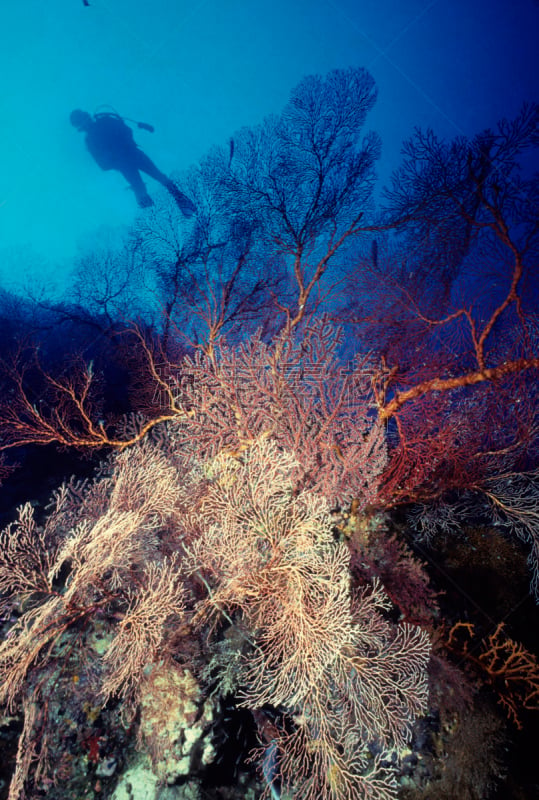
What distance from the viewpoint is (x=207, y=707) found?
278cm

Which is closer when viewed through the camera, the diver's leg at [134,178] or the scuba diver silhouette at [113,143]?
the scuba diver silhouette at [113,143]

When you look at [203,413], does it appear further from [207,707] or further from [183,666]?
[207,707]

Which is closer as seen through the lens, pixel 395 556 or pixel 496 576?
pixel 395 556

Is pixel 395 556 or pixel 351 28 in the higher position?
pixel 351 28

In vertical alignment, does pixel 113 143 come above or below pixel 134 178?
above

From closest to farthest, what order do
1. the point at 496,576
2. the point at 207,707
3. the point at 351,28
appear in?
the point at 207,707 < the point at 496,576 < the point at 351,28

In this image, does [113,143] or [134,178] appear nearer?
[113,143]

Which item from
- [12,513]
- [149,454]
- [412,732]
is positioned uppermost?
[149,454]

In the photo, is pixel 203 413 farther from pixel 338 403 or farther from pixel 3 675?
pixel 3 675

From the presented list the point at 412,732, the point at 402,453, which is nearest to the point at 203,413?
the point at 402,453

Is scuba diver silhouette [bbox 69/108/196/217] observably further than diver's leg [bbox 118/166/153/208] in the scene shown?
No

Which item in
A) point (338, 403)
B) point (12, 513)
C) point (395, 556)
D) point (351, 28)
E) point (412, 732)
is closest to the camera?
point (412, 732)

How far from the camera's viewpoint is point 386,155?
173 feet

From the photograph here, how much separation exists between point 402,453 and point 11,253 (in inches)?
2574
